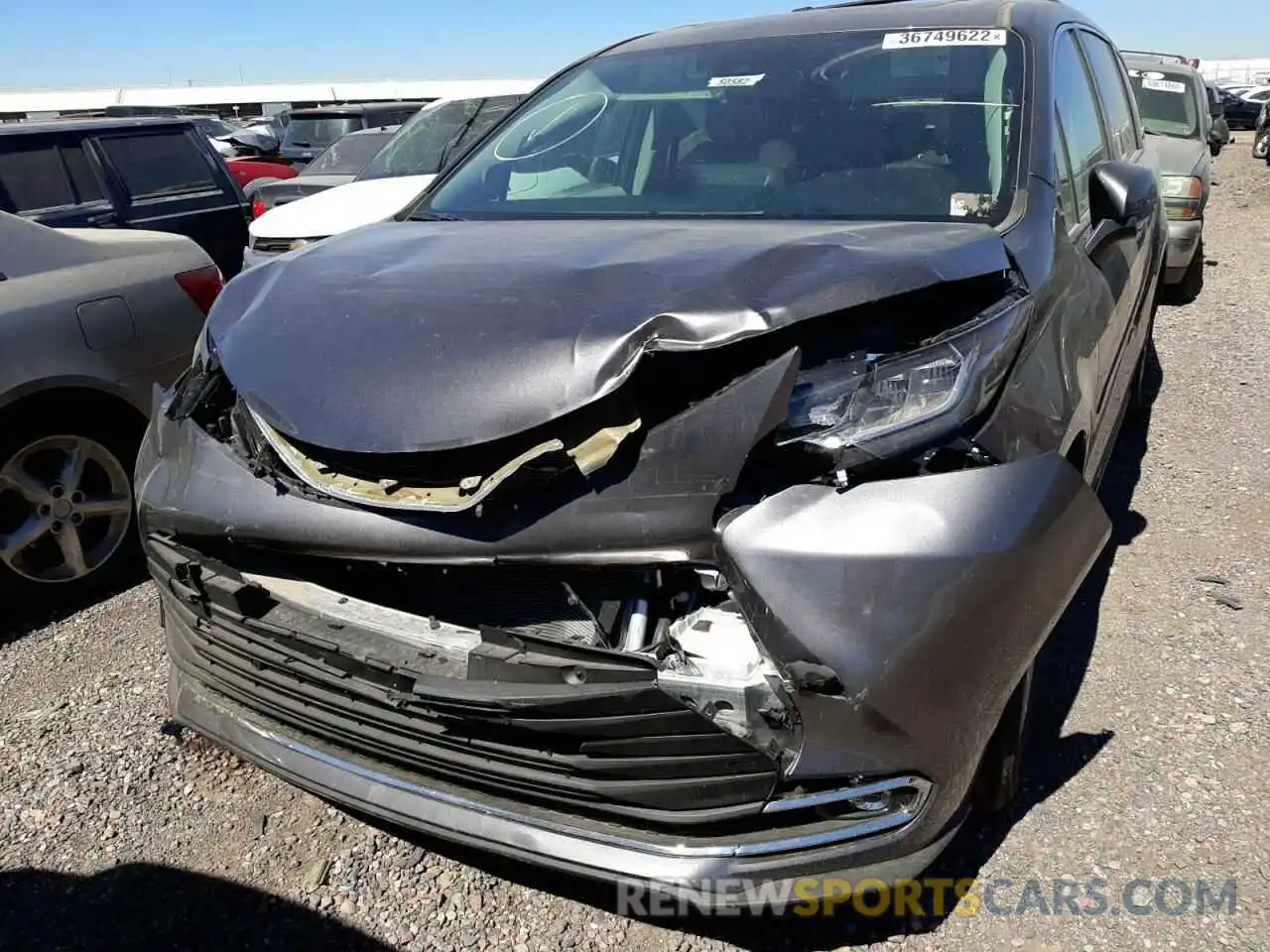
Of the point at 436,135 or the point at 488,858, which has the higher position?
the point at 436,135

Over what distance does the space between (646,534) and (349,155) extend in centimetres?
930

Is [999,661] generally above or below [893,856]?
above

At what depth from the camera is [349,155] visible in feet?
A: 32.8

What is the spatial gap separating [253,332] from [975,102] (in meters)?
1.99

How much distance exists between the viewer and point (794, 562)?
1.70m

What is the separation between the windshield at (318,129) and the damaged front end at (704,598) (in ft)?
47.3

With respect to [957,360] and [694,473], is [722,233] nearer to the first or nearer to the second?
[957,360]

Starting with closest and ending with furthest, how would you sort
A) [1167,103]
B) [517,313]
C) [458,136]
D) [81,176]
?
[517,313]
[81,176]
[458,136]
[1167,103]

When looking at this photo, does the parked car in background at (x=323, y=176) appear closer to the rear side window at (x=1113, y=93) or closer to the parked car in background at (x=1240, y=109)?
the rear side window at (x=1113, y=93)

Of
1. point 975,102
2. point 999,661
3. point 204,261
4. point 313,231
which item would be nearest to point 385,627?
point 999,661

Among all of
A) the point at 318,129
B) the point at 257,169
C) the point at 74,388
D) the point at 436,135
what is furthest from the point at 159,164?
the point at 318,129

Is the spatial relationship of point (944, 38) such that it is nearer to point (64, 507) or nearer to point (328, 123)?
point (64, 507)

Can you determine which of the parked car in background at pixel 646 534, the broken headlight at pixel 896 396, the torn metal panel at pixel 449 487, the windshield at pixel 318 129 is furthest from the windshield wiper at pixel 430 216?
the windshield at pixel 318 129

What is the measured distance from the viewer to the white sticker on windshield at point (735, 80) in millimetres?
3104
